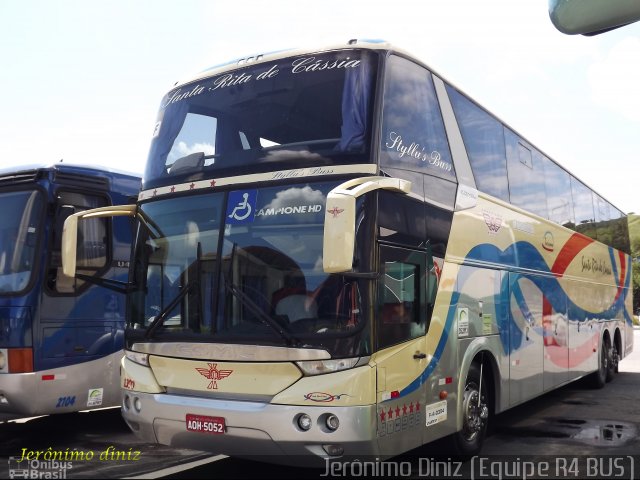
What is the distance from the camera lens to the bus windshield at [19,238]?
7441 mm

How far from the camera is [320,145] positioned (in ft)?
18.4

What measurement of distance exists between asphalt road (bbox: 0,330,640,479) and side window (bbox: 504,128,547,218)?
3.00 m

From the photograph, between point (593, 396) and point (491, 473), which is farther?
point (593, 396)

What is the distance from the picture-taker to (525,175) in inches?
366

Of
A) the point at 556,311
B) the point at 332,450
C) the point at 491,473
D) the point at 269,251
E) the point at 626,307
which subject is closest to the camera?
the point at 332,450

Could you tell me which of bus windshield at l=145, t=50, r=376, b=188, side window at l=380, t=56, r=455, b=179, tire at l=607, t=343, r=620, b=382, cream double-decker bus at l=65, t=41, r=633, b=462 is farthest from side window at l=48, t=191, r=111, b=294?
tire at l=607, t=343, r=620, b=382

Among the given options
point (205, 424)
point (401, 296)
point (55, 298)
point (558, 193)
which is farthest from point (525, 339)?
point (55, 298)

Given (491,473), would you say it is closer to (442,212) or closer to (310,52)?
(442,212)

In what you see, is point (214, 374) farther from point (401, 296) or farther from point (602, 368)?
point (602, 368)

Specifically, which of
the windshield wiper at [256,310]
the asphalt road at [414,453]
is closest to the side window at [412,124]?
the windshield wiper at [256,310]

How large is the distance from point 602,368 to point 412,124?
8867 mm

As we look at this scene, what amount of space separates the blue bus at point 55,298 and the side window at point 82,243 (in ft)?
0.04

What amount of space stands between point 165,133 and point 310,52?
167 centimetres

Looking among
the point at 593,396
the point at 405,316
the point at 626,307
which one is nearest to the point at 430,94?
the point at 405,316
